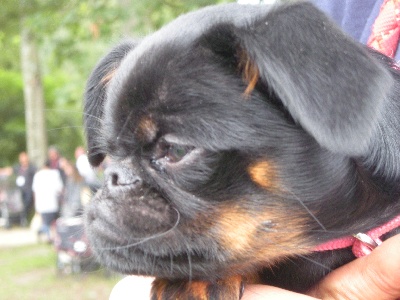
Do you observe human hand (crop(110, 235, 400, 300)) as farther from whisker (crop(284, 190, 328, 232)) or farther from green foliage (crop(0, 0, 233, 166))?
green foliage (crop(0, 0, 233, 166))

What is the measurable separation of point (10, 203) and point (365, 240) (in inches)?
765

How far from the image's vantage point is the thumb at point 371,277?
6.45 ft

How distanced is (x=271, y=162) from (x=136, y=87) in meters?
0.51

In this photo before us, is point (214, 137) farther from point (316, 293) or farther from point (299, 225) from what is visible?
point (316, 293)

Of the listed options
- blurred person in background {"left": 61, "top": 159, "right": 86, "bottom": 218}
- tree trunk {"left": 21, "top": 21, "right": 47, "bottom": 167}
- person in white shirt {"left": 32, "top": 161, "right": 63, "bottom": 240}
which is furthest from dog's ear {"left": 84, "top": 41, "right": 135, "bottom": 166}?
tree trunk {"left": 21, "top": 21, "right": 47, "bottom": 167}

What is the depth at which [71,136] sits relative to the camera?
29672 mm

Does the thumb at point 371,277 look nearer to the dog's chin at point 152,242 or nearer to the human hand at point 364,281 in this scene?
the human hand at point 364,281

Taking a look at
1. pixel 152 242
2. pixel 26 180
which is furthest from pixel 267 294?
pixel 26 180

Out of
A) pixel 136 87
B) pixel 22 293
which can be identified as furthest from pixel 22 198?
pixel 136 87

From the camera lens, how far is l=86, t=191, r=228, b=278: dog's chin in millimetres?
1956

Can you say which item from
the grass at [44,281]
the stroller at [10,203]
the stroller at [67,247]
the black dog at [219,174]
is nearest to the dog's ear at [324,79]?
the black dog at [219,174]

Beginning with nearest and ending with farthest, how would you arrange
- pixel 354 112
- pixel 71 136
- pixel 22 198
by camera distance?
pixel 354 112, pixel 22 198, pixel 71 136

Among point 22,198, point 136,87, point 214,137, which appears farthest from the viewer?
point 22,198

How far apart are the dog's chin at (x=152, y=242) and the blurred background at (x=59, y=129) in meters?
0.47
